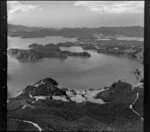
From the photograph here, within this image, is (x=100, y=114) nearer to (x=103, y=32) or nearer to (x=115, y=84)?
(x=115, y=84)

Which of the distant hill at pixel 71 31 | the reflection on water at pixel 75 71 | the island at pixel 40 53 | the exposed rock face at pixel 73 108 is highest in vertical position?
the distant hill at pixel 71 31

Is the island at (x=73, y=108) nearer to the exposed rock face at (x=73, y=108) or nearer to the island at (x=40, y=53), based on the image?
the exposed rock face at (x=73, y=108)

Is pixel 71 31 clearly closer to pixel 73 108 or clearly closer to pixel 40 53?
pixel 40 53

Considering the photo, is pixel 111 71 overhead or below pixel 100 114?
overhead

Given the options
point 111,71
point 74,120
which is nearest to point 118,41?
point 111,71

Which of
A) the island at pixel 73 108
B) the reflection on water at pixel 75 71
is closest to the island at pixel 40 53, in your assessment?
the reflection on water at pixel 75 71

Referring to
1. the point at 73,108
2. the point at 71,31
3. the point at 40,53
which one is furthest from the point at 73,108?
the point at 71,31

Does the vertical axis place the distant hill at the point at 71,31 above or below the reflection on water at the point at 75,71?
above
